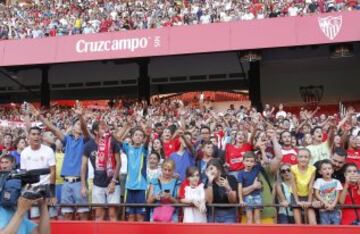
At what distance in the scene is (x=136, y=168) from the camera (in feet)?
21.5

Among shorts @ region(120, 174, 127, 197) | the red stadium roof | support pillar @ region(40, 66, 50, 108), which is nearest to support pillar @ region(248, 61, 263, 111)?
the red stadium roof

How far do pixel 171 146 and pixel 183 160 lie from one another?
2.14 ft

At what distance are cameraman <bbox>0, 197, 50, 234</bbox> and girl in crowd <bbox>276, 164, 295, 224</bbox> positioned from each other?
3001 mm

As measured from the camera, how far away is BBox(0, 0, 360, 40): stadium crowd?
1672 cm

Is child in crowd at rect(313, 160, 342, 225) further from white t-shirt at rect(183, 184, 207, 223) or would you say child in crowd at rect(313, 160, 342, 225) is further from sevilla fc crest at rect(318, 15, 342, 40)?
sevilla fc crest at rect(318, 15, 342, 40)

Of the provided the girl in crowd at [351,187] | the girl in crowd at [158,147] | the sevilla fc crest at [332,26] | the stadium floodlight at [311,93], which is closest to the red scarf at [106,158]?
the girl in crowd at [158,147]

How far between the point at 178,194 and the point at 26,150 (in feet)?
6.89

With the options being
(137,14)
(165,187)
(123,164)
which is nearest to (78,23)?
(137,14)

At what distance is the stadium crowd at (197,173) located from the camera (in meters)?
5.73

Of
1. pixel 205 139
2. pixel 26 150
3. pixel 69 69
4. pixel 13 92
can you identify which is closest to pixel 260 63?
pixel 69 69

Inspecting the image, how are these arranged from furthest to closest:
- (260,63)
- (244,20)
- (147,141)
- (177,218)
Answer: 1. (260,63)
2. (244,20)
3. (147,141)
4. (177,218)

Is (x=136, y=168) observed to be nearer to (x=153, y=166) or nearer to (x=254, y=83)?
(x=153, y=166)

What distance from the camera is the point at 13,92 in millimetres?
23672

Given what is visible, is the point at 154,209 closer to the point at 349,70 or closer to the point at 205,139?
the point at 205,139
